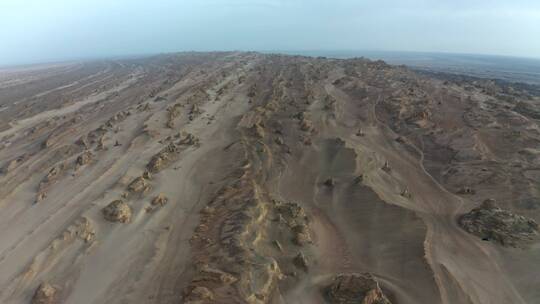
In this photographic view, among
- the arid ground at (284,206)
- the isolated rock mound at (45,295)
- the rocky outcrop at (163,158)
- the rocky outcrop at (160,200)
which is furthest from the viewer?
the rocky outcrop at (163,158)

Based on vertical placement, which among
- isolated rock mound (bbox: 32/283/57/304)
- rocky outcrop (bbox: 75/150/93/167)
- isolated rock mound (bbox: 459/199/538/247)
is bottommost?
isolated rock mound (bbox: 32/283/57/304)

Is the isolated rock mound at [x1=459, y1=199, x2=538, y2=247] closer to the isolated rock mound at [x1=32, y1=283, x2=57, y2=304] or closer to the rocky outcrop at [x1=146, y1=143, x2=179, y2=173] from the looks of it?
the isolated rock mound at [x1=32, y1=283, x2=57, y2=304]

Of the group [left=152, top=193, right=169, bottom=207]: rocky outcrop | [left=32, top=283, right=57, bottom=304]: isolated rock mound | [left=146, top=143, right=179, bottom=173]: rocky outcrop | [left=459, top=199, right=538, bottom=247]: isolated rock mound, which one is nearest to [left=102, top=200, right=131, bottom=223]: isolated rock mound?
[left=152, top=193, right=169, bottom=207]: rocky outcrop

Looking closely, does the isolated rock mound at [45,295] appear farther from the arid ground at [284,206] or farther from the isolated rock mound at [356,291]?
the isolated rock mound at [356,291]

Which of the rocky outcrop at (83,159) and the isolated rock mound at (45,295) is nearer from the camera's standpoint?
the isolated rock mound at (45,295)

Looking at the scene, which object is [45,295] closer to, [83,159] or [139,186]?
[139,186]

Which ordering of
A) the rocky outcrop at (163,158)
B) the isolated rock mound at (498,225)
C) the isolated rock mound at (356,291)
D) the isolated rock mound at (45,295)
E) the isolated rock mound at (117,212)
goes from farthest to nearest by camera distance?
the rocky outcrop at (163,158)
the isolated rock mound at (117,212)
the isolated rock mound at (498,225)
the isolated rock mound at (45,295)
the isolated rock mound at (356,291)

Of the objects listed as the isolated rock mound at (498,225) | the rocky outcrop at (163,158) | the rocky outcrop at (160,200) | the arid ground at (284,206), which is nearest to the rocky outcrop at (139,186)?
the arid ground at (284,206)

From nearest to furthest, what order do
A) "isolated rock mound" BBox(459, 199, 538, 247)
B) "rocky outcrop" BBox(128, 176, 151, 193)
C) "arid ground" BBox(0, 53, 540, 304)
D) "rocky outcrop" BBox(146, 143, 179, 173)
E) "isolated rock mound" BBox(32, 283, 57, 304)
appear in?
"isolated rock mound" BBox(32, 283, 57, 304), "arid ground" BBox(0, 53, 540, 304), "isolated rock mound" BBox(459, 199, 538, 247), "rocky outcrop" BBox(128, 176, 151, 193), "rocky outcrop" BBox(146, 143, 179, 173)

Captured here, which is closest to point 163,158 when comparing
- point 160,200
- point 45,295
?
point 160,200
